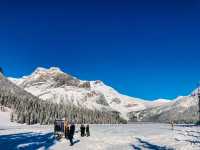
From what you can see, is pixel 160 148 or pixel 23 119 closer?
pixel 160 148

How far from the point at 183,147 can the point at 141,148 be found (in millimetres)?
5501

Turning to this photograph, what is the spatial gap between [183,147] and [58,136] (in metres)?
21.6

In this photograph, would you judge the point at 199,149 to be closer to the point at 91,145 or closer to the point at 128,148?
the point at 128,148

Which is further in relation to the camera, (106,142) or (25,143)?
(106,142)

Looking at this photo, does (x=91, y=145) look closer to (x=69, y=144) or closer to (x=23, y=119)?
(x=69, y=144)

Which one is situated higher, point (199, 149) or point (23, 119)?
point (23, 119)

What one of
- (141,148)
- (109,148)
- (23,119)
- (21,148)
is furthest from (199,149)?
(23,119)

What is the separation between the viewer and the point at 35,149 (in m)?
46.4

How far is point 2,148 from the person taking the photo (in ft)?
156

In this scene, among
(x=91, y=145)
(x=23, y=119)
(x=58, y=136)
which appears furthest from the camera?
(x=23, y=119)

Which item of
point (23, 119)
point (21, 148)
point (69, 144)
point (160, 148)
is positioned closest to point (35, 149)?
point (21, 148)

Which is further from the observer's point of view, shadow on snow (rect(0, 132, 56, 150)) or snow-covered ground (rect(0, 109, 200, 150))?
snow-covered ground (rect(0, 109, 200, 150))

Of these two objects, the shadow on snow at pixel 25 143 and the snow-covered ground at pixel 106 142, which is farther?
the snow-covered ground at pixel 106 142

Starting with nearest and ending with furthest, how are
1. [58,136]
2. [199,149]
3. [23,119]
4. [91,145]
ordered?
[199,149]
[91,145]
[58,136]
[23,119]
